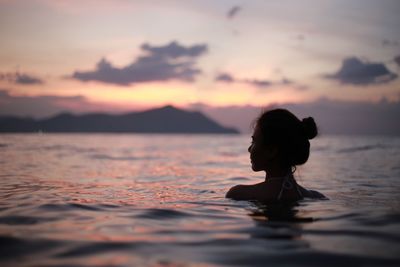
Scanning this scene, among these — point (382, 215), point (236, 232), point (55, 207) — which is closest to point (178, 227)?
point (236, 232)

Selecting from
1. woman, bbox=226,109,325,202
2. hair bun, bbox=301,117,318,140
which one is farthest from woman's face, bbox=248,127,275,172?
hair bun, bbox=301,117,318,140

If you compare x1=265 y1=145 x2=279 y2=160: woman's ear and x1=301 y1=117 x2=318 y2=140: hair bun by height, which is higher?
x1=301 y1=117 x2=318 y2=140: hair bun

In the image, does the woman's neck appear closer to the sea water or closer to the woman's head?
the woman's head

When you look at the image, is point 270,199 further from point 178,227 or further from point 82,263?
point 82,263

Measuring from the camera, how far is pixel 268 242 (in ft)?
10.3

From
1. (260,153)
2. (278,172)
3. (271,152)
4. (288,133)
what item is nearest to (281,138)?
(288,133)

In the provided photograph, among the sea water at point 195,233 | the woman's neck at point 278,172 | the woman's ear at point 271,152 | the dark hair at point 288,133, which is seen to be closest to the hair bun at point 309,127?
the dark hair at point 288,133

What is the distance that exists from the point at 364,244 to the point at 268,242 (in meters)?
0.80

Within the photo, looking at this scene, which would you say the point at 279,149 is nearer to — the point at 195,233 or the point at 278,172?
the point at 278,172

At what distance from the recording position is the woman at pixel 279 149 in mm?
4934

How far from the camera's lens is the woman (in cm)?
493

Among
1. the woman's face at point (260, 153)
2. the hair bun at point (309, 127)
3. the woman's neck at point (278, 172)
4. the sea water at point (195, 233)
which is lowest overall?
the sea water at point (195, 233)

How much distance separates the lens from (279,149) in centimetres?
503

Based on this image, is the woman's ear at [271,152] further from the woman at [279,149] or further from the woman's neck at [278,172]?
the woman's neck at [278,172]
